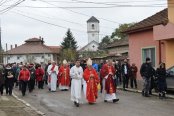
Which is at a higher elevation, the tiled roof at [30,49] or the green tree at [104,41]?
the green tree at [104,41]

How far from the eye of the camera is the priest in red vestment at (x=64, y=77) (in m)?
28.2

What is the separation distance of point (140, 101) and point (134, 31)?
15060 millimetres

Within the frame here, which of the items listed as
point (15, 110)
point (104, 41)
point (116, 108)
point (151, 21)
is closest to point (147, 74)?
point (116, 108)

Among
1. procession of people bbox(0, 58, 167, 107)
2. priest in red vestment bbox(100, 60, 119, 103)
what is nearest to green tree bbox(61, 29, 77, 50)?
procession of people bbox(0, 58, 167, 107)

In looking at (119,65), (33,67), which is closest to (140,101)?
(119,65)

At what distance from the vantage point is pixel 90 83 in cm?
1941

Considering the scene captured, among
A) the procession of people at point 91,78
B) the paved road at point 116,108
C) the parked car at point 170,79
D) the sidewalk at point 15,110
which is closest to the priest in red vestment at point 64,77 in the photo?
the procession of people at point 91,78

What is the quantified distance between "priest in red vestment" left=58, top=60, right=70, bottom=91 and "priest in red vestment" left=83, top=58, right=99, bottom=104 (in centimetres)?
868

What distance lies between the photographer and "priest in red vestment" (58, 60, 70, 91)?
92.4 feet

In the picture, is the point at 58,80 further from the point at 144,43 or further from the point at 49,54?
the point at 49,54

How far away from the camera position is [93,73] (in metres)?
19.5

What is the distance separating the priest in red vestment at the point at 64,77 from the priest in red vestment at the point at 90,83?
8680 mm

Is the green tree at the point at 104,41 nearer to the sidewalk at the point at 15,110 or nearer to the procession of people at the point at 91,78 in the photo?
the procession of people at the point at 91,78

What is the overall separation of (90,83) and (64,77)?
366 inches
